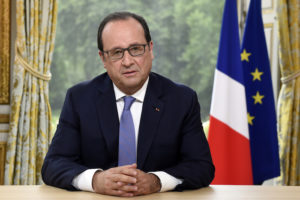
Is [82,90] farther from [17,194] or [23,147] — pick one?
[23,147]

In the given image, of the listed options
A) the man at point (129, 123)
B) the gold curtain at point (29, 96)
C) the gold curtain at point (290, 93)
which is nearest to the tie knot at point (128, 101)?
the man at point (129, 123)

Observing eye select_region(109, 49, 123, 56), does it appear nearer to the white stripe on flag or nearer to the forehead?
the forehead

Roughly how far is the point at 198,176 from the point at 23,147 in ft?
7.94

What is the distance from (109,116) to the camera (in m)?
2.02

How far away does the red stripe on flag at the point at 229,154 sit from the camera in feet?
11.1

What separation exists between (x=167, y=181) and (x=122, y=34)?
73 cm

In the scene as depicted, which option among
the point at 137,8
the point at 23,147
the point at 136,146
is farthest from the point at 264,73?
the point at 23,147

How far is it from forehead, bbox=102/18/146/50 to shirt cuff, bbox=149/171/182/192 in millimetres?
634

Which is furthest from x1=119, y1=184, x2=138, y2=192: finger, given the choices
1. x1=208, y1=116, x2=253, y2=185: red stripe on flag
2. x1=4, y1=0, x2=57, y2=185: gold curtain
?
x1=4, y1=0, x2=57, y2=185: gold curtain

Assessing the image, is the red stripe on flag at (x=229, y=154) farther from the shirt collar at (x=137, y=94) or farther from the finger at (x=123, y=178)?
the finger at (x=123, y=178)

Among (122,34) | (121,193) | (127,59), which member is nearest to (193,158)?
(121,193)

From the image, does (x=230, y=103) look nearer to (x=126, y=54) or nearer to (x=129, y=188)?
(x=126, y=54)

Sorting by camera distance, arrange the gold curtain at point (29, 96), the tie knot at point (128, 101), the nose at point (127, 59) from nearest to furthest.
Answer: the nose at point (127, 59) < the tie knot at point (128, 101) < the gold curtain at point (29, 96)

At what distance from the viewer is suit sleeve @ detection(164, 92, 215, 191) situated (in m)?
1.81
